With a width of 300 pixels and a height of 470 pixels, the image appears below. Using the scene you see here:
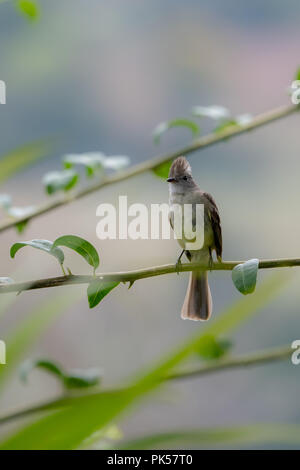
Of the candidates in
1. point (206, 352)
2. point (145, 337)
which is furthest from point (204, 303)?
point (145, 337)

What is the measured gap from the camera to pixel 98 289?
440 mm

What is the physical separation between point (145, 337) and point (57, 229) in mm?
824

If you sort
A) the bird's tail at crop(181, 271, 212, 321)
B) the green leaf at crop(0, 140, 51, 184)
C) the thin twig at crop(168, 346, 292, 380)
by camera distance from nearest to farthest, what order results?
the green leaf at crop(0, 140, 51, 184)
the thin twig at crop(168, 346, 292, 380)
the bird's tail at crop(181, 271, 212, 321)

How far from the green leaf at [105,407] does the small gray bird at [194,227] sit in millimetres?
463

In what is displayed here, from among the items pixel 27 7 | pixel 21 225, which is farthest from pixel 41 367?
pixel 27 7

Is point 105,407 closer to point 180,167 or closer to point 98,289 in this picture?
point 98,289

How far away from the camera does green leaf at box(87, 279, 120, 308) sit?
1.42 feet

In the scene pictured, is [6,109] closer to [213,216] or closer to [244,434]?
[213,216]

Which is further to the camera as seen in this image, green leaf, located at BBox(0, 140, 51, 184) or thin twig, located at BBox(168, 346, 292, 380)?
thin twig, located at BBox(168, 346, 292, 380)

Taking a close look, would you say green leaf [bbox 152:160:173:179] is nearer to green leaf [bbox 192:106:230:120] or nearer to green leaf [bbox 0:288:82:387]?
green leaf [bbox 192:106:230:120]

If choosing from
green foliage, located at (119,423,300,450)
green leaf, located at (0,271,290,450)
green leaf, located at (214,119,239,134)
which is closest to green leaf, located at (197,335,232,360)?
green leaf, located at (214,119,239,134)

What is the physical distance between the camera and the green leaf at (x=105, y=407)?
9.3 inches

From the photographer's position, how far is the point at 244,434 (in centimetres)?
36

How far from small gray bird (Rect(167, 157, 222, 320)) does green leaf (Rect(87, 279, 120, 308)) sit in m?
0.28
